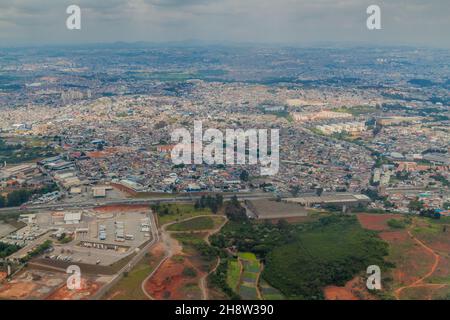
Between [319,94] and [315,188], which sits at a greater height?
[319,94]

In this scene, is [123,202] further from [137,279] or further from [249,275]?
[249,275]

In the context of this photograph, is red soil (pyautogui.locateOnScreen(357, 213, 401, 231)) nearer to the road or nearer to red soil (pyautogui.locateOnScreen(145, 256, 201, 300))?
the road

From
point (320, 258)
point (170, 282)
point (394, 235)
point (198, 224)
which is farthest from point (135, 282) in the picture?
point (394, 235)
